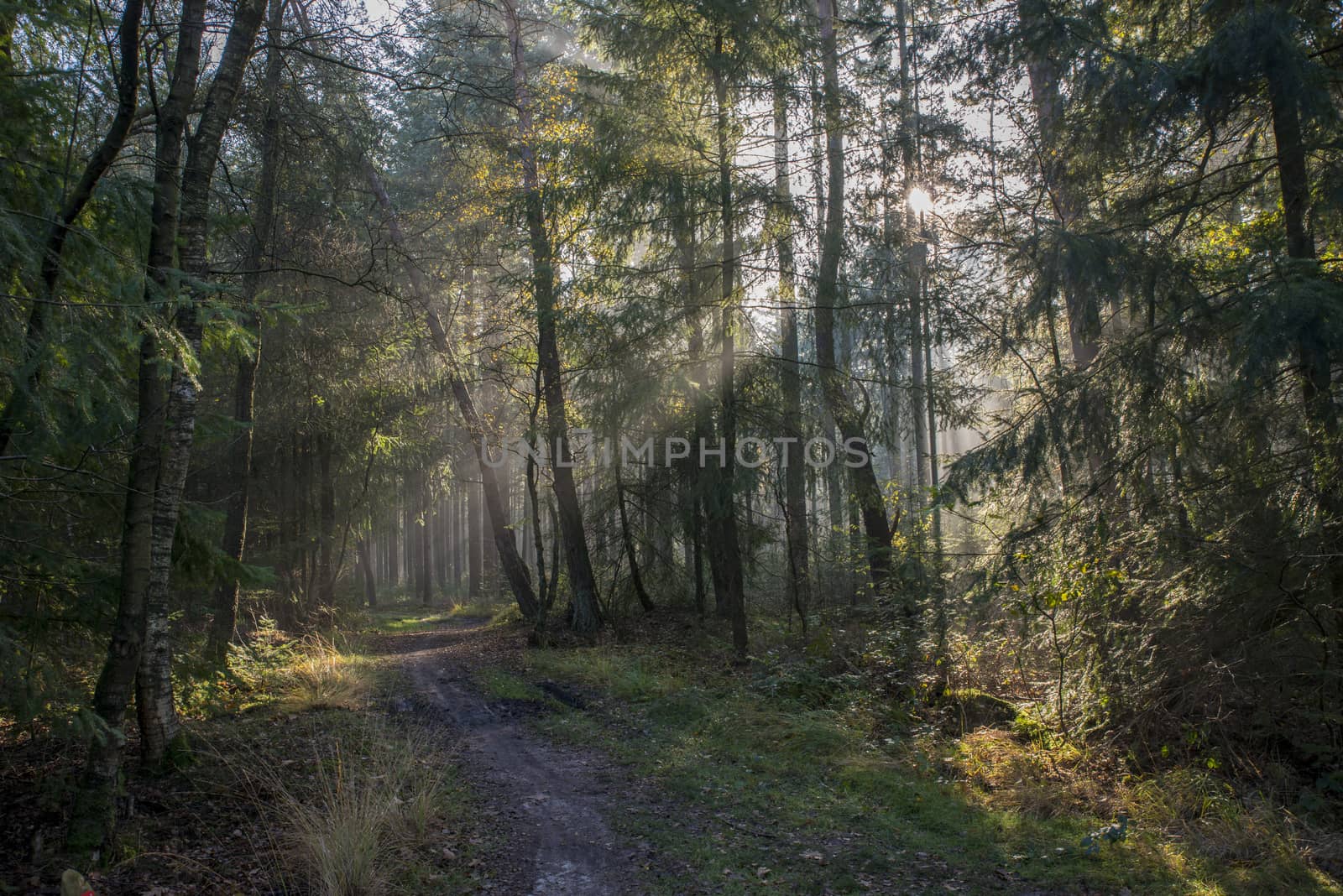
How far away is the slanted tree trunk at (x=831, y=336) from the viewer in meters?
10.5

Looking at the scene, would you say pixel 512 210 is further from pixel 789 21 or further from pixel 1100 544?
pixel 1100 544

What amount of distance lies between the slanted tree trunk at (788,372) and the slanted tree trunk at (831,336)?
16.5 inches

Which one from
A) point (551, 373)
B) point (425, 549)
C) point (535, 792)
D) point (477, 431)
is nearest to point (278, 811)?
point (535, 792)

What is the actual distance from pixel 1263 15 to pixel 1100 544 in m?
4.21

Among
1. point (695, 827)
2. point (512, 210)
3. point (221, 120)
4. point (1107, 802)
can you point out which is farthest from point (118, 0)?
point (1107, 802)

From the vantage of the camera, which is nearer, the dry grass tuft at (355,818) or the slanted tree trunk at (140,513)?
the dry grass tuft at (355,818)

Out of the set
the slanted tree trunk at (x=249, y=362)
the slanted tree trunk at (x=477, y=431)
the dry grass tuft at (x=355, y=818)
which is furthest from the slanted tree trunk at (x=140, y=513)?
the slanted tree trunk at (x=477, y=431)

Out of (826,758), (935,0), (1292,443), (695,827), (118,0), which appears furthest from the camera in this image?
(935,0)

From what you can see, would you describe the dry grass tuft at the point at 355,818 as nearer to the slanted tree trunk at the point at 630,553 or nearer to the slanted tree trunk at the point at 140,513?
the slanted tree trunk at the point at 140,513

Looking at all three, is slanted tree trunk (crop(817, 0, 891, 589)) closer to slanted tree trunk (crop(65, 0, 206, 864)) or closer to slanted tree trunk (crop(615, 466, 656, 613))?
slanted tree trunk (crop(615, 466, 656, 613))

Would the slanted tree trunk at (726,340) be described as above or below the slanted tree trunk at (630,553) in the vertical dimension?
above

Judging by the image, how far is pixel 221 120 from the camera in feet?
20.7

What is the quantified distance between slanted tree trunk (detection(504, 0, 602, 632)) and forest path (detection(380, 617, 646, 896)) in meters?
3.14

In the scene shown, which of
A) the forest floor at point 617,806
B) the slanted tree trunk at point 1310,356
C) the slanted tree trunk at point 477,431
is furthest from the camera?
the slanted tree trunk at point 477,431
